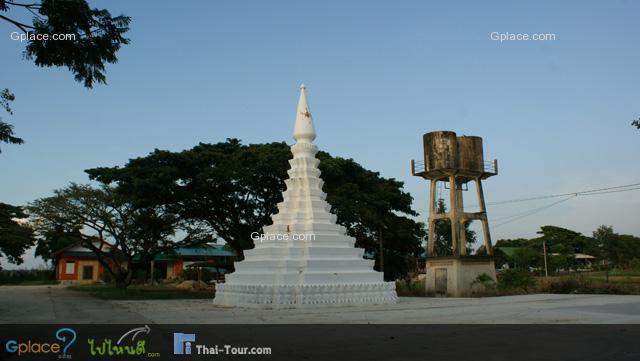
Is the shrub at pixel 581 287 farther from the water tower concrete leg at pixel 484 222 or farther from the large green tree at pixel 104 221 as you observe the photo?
the large green tree at pixel 104 221

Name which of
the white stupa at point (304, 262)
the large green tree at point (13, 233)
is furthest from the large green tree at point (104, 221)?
the white stupa at point (304, 262)

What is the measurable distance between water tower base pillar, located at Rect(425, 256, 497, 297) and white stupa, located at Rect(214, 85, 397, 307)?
827 centimetres

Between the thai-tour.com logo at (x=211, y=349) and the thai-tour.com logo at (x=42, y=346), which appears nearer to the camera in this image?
the thai-tour.com logo at (x=211, y=349)

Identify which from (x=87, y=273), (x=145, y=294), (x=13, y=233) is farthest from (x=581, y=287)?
(x=87, y=273)

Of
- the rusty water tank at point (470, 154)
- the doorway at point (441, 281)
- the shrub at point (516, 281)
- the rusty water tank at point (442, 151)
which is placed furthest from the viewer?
the rusty water tank at point (470, 154)

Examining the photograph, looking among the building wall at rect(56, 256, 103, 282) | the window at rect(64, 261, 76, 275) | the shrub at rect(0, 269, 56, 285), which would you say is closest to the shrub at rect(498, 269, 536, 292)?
the building wall at rect(56, 256, 103, 282)

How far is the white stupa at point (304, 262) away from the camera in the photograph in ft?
69.6

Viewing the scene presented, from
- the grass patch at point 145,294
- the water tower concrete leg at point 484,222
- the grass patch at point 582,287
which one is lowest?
the grass patch at point 145,294

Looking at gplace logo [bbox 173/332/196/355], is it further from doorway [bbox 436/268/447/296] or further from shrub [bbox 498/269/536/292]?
shrub [bbox 498/269/536/292]

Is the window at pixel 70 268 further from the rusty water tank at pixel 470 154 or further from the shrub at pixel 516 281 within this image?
the shrub at pixel 516 281

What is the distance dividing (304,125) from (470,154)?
12.5 m

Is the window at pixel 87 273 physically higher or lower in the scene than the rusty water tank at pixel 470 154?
lower

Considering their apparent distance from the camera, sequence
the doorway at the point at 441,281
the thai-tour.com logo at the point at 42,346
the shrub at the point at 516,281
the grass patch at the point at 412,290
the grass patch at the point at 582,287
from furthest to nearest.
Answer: the grass patch at the point at 412,290 → the doorway at the point at 441,281 → the shrub at the point at 516,281 → the grass patch at the point at 582,287 → the thai-tour.com logo at the point at 42,346

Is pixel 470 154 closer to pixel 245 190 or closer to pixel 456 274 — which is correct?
pixel 456 274
